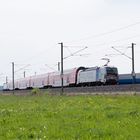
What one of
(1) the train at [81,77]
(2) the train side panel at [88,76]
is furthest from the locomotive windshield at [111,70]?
(2) the train side panel at [88,76]

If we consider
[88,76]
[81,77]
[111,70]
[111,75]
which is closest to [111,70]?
[111,70]

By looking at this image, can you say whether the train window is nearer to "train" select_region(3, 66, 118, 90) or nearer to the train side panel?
"train" select_region(3, 66, 118, 90)

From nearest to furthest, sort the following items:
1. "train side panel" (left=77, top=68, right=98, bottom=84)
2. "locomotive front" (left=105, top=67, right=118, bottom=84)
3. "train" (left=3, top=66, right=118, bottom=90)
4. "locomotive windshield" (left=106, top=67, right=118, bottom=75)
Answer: "locomotive front" (left=105, top=67, right=118, bottom=84) < "locomotive windshield" (left=106, top=67, right=118, bottom=75) < "train" (left=3, top=66, right=118, bottom=90) < "train side panel" (left=77, top=68, right=98, bottom=84)

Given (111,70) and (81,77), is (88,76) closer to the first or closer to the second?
(81,77)

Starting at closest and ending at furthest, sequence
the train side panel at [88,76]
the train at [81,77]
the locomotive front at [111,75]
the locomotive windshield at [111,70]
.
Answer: the locomotive front at [111,75]
the locomotive windshield at [111,70]
the train at [81,77]
the train side panel at [88,76]

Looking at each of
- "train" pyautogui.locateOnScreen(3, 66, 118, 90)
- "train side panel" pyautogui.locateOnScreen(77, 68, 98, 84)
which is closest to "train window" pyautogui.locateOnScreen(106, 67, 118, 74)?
"train" pyautogui.locateOnScreen(3, 66, 118, 90)

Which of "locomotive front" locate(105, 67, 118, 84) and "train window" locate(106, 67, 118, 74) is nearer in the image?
"locomotive front" locate(105, 67, 118, 84)

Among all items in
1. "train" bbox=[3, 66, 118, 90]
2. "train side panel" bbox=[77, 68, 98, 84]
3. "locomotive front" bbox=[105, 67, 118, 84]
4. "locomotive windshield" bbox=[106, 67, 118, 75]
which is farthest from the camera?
"train side panel" bbox=[77, 68, 98, 84]

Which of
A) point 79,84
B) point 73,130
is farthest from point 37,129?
point 79,84

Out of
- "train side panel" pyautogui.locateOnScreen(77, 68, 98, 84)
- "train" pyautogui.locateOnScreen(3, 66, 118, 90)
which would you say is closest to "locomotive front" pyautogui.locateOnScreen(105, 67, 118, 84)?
"train" pyautogui.locateOnScreen(3, 66, 118, 90)

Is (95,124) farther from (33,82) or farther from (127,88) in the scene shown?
(33,82)

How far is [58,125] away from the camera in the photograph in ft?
51.7

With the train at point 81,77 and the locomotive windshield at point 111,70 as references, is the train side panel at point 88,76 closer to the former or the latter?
A: the train at point 81,77

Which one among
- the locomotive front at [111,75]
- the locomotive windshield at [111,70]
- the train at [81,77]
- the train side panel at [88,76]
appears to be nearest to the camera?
the locomotive front at [111,75]
